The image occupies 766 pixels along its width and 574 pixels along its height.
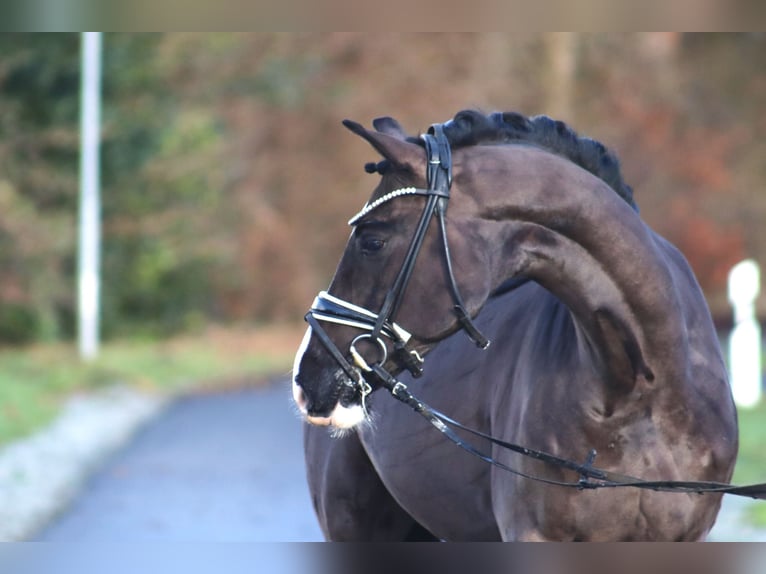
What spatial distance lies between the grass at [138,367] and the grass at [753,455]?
6.98m

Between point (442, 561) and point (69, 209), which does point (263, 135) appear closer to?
point (69, 209)

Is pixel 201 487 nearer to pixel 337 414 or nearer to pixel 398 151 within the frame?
pixel 337 414

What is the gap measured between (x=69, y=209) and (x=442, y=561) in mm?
20767

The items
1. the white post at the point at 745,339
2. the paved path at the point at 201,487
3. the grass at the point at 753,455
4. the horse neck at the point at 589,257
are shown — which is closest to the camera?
the horse neck at the point at 589,257

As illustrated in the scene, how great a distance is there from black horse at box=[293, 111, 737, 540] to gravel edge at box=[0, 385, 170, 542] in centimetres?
530

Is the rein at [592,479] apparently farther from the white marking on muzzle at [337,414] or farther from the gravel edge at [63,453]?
the gravel edge at [63,453]

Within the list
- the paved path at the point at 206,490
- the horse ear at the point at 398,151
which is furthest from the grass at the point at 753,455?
the horse ear at the point at 398,151

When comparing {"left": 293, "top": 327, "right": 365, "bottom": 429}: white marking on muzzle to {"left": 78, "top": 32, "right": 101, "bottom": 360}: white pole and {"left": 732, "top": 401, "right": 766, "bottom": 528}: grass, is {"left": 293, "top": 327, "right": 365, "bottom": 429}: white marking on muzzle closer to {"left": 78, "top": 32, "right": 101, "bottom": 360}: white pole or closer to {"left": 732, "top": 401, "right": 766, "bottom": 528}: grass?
{"left": 732, "top": 401, "right": 766, "bottom": 528}: grass

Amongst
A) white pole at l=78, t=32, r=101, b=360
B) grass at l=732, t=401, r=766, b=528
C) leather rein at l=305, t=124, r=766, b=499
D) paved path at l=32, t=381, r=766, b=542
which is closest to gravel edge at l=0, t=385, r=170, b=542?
paved path at l=32, t=381, r=766, b=542

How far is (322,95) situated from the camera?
1151 inches

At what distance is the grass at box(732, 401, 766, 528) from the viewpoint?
28.1 ft

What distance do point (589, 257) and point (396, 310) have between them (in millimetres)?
637

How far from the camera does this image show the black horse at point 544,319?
371 centimetres

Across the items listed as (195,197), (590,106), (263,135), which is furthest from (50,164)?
(590,106)
